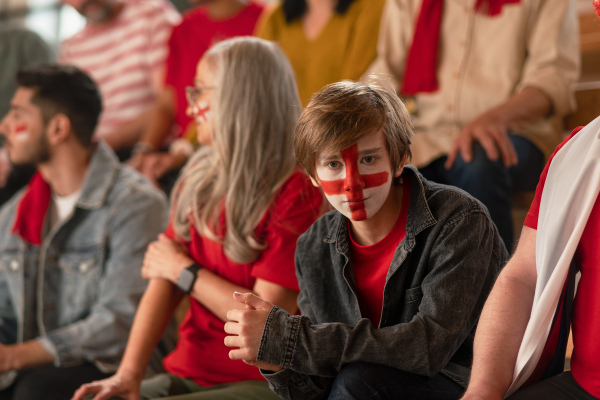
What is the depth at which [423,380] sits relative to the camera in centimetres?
113

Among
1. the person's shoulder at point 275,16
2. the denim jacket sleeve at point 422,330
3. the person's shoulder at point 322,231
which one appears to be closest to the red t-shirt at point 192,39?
the person's shoulder at point 275,16

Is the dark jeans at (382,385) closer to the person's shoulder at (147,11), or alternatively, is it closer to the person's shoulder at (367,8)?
the person's shoulder at (367,8)

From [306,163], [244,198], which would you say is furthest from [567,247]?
[244,198]

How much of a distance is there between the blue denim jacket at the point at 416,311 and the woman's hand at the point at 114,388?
19.9 inches

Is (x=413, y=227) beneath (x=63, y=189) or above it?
above

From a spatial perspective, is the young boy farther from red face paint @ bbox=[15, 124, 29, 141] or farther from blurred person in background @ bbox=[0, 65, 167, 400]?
red face paint @ bbox=[15, 124, 29, 141]

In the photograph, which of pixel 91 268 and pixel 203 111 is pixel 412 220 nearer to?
pixel 203 111

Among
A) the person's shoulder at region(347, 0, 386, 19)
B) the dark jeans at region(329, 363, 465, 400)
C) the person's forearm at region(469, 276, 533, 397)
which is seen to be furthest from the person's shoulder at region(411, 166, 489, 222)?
the person's shoulder at region(347, 0, 386, 19)

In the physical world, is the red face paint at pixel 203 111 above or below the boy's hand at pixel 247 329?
above

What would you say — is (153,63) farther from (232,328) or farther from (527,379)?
(527,379)

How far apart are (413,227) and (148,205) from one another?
1050 mm

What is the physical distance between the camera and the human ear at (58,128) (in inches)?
84.7

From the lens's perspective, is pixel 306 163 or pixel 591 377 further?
pixel 306 163

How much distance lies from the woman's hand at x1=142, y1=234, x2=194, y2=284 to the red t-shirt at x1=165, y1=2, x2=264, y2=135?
124 cm
